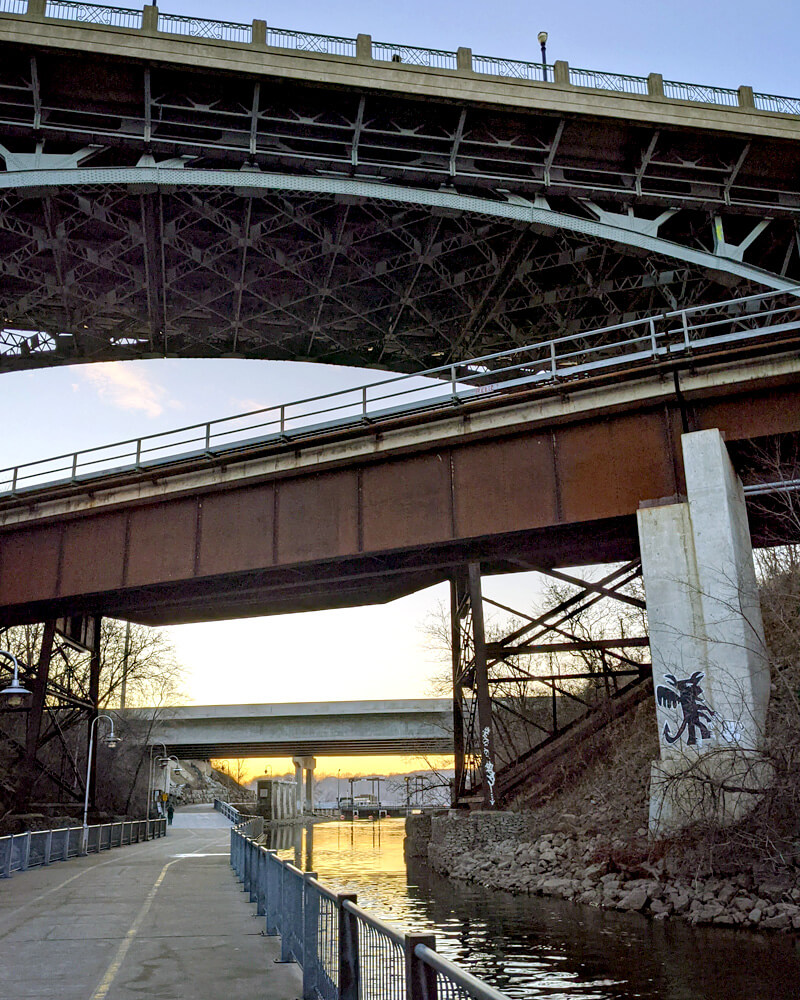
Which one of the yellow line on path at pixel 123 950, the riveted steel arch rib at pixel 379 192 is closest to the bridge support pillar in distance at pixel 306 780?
the riveted steel arch rib at pixel 379 192

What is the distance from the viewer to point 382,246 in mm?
42312

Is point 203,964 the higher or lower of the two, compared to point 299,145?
lower

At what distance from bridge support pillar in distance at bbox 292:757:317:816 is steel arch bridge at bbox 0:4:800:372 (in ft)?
223

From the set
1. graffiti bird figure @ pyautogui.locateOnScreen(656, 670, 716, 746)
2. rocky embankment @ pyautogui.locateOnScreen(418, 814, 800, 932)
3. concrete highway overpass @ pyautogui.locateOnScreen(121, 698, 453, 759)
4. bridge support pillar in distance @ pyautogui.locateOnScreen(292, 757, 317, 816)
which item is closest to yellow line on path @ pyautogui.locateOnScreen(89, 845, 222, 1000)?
rocky embankment @ pyautogui.locateOnScreen(418, 814, 800, 932)

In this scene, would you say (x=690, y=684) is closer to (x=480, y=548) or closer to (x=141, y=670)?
(x=480, y=548)

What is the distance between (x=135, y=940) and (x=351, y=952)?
7012 mm

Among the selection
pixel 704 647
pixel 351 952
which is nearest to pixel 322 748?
pixel 704 647

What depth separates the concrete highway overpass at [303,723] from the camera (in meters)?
63.4

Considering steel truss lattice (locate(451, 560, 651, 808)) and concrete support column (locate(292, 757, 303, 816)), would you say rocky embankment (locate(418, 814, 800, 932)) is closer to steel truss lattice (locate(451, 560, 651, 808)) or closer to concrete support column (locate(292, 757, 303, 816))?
steel truss lattice (locate(451, 560, 651, 808))

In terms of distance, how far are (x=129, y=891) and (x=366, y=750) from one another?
63.8 metres

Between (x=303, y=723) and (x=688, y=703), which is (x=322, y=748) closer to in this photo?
(x=303, y=723)

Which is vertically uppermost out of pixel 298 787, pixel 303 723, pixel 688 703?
pixel 303 723

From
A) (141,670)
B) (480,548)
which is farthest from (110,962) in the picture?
(141,670)

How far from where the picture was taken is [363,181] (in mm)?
36438
